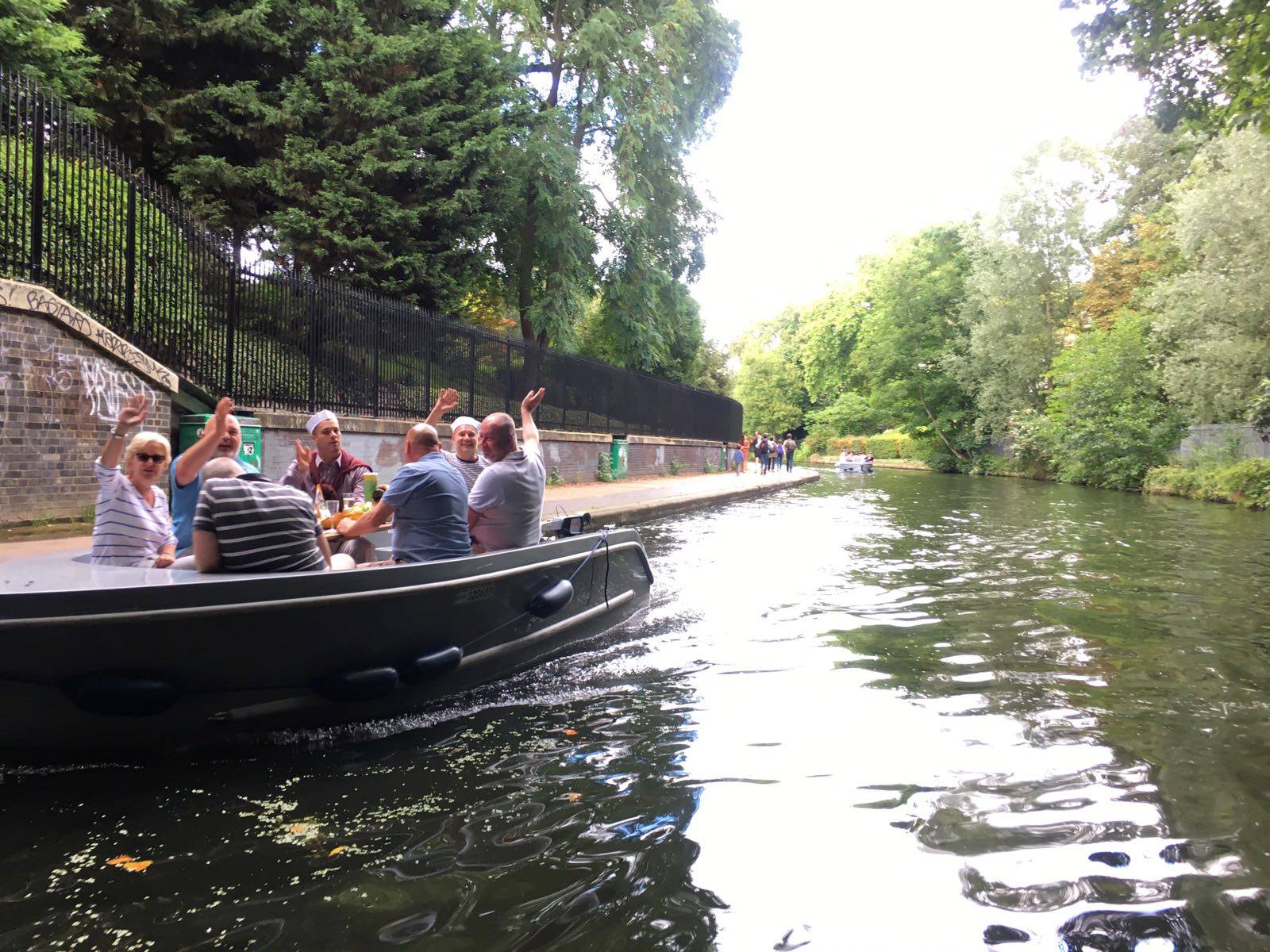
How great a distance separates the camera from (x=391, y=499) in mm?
4688

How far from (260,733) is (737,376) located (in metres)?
75.9

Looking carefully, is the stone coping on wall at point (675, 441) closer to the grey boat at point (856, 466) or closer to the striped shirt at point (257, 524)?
the grey boat at point (856, 466)

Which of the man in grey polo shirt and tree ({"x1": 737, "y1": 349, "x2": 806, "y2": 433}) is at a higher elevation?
tree ({"x1": 737, "y1": 349, "x2": 806, "y2": 433})

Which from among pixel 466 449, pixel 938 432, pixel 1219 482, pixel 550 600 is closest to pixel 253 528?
pixel 550 600

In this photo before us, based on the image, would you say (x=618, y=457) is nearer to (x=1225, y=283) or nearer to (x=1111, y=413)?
(x=1225, y=283)

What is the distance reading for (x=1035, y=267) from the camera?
3697 centimetres

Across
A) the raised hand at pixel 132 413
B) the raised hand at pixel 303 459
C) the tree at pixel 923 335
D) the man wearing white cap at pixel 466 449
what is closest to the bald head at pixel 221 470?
the raised hand at pixel 132 413

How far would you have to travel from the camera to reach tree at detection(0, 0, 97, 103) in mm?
11703

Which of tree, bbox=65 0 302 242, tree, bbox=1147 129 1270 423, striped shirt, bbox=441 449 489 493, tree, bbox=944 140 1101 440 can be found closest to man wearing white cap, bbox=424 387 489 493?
striped shirt, bbox=441 449 489 493

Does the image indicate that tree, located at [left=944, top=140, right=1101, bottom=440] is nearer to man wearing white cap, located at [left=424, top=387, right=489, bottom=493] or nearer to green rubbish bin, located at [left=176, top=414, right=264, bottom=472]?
green rubbish bin, located at [left=176, top=414, right=264, bottom=472]

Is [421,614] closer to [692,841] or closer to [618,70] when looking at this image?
[692,841]

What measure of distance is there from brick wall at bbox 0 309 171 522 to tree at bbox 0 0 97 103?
5.67m

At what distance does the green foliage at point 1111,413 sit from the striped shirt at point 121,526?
3025 cm

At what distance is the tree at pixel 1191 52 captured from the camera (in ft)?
31.4
